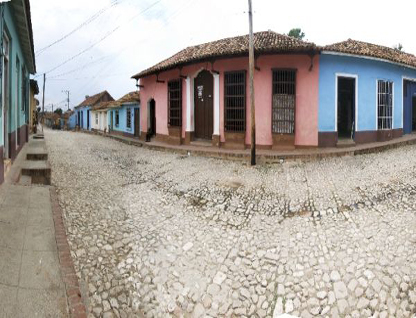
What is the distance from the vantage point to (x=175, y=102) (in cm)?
1427

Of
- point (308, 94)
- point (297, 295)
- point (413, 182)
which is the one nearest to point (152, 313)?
point (297, 295)

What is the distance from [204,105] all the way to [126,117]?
32.1 feet

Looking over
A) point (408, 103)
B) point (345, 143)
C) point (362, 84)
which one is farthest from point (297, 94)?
point (408, 103)

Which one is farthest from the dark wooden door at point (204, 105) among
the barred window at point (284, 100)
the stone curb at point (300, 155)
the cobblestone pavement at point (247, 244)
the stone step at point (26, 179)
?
the stone step at point (26, 179)

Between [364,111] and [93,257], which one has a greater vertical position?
[364,111]

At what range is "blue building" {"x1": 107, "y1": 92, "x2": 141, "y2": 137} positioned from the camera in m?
19.7

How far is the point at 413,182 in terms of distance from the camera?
6.61m

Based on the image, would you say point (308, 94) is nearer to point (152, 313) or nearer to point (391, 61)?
point (391, 61)

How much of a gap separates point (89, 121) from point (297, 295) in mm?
34866

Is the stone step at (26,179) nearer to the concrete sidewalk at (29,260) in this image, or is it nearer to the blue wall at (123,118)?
the concrete sidewalk at (29,260)

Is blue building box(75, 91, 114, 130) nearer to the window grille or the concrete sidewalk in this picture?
the window grille

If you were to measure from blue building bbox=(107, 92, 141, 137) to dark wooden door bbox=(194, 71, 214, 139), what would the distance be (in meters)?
6.63

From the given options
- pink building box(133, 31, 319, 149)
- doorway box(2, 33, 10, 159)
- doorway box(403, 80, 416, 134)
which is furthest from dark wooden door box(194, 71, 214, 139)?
doorway box(403, 80, 416, 134)

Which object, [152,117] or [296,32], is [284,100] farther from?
[296,32]
